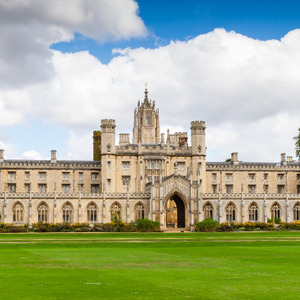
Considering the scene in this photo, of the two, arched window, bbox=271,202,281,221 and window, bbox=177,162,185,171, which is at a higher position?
window, bbox=177,162,185,171

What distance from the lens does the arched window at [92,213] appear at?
249 ft

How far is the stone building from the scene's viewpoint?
74688 millimetres

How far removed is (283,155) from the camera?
308 ft

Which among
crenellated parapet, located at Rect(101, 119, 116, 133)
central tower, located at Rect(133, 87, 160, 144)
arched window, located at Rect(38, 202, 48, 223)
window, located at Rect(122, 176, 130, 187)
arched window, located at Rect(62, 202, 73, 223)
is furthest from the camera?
central tower, located at Rect(133, 87, 160, 144)

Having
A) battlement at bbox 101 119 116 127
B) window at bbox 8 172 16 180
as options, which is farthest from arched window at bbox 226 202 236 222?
window at bbox 8 172 16 180

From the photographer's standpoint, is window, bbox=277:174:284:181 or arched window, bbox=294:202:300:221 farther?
window, bbox=277:174:284:181

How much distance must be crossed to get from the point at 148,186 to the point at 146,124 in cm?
2513

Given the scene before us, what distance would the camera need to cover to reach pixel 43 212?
2950 inches

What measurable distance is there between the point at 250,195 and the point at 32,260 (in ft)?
183

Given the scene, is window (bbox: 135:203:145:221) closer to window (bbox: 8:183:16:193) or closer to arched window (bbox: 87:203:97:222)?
arched window (bbox: 87:203:97:222)

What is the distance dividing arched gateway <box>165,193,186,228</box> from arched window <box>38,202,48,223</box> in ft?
53.8

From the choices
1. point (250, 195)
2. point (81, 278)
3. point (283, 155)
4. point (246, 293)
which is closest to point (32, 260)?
point (81, 278)

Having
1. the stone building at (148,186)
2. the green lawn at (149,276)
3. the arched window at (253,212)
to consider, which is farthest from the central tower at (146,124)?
the green lawn at (149,276)

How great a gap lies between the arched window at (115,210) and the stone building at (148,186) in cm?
14
